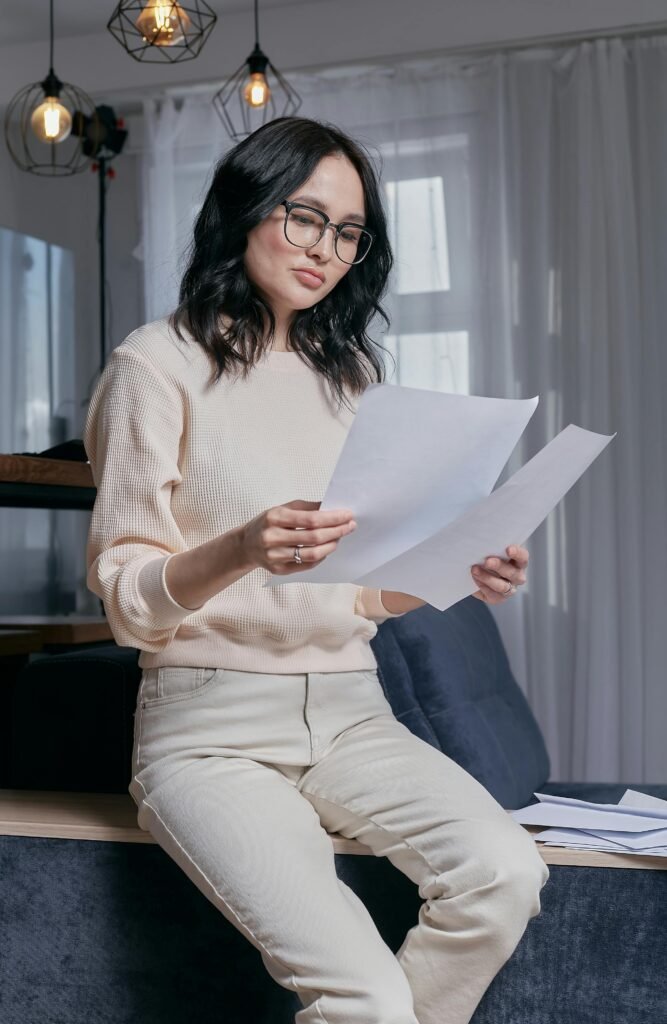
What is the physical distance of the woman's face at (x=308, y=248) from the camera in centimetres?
137

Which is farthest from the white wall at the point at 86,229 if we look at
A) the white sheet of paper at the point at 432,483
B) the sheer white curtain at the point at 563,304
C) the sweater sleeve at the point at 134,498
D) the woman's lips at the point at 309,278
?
the white sheet of paper at the point at 432,483

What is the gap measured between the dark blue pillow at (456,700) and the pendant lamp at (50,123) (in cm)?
165

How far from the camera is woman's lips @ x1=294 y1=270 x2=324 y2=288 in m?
1.38

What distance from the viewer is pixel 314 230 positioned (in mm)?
1381

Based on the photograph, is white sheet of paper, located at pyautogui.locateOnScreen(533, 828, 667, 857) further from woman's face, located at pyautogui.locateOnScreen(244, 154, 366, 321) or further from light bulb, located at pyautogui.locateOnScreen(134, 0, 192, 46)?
light bulb, located at pyautogui.locateOnScreen(134, 0, 192, 46)

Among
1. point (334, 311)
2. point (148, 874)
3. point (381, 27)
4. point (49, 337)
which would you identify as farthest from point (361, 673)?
point (49, 337)

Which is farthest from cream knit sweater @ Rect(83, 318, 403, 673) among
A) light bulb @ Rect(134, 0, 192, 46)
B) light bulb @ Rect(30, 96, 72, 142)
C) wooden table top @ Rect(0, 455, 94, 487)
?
light bulb @ Rect(30, 96, 72, 142)

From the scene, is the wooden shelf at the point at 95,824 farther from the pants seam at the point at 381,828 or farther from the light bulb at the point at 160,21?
the light bulb at the point at 160,21

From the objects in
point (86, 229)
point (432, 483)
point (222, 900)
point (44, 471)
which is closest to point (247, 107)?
point (86, 229)

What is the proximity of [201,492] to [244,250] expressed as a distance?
1.09 feet

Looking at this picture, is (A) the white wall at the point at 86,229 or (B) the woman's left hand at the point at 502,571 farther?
(A) the white wall at the point at 86,229

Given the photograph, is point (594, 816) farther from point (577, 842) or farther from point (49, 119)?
point (49, 119)

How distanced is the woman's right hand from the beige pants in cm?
26

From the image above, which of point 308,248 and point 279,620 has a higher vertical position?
point 308,248
